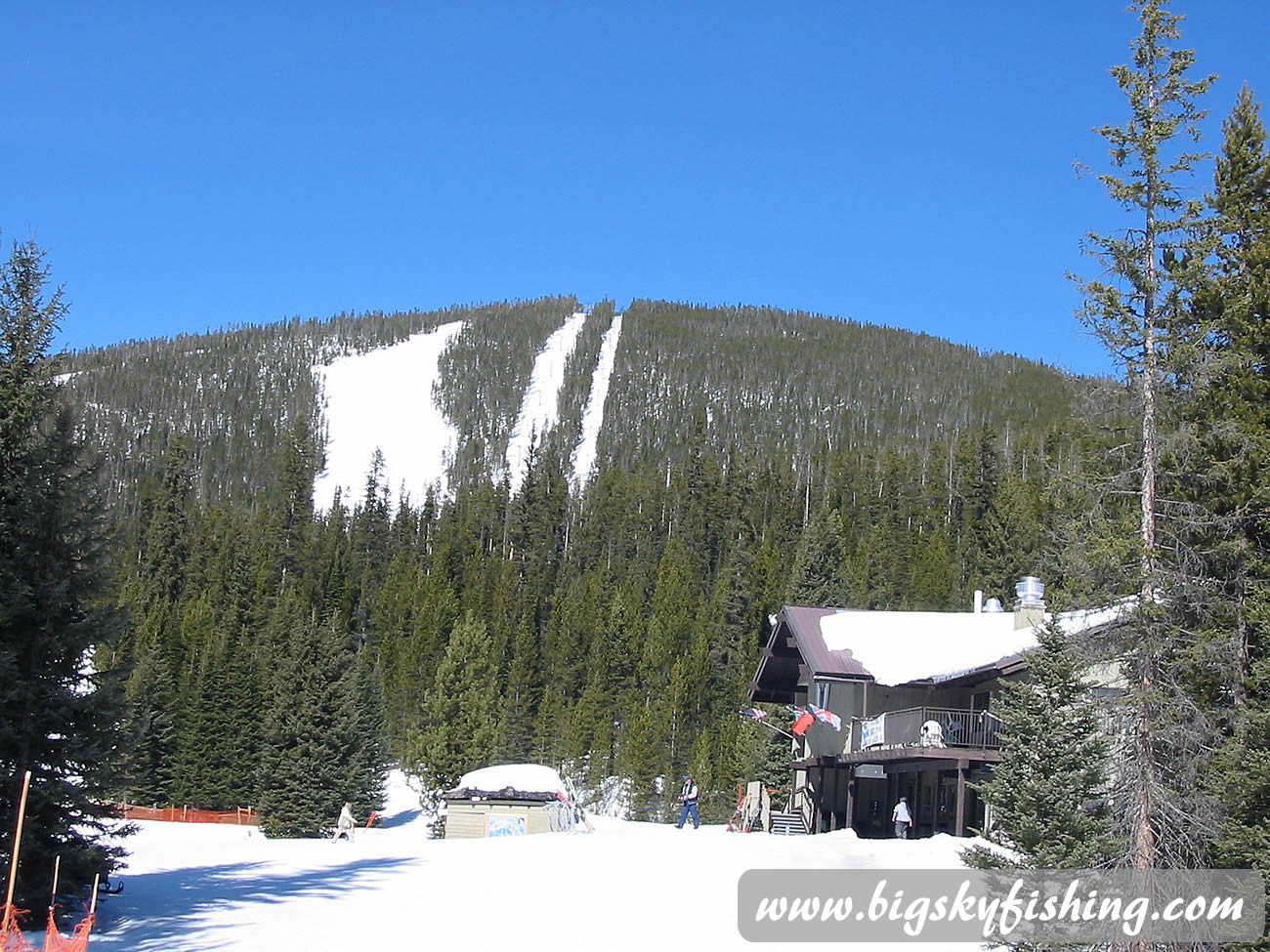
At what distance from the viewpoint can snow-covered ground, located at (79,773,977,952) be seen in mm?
14559

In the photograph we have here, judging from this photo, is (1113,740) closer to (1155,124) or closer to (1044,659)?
(1044,659)

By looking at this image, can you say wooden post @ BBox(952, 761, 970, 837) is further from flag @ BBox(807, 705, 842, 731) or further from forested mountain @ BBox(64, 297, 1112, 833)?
forested mountain @ BBox(64, 297, 1112, 833)

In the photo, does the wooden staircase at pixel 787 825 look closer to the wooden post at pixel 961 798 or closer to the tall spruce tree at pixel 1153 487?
the wooden post at pixel 961 798

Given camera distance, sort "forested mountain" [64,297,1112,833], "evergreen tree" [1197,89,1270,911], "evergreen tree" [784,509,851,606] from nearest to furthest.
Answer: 1. "evergreen tree" [1197,89,1270,911]
2. "forested mountain" [64,297,1112,833]
3. "evergreen tree" [784,509,851,606]

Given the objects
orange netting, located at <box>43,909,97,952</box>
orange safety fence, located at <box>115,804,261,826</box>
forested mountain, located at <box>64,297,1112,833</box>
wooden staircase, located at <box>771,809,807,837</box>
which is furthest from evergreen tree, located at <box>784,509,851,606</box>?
orange netting, located at <box>43,909,97,952</box>

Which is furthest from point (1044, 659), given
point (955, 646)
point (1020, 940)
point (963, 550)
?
point (963, 550)

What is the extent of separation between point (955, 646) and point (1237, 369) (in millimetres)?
16764

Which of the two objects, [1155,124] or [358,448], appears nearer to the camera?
[1155,124]

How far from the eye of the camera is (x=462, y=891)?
18547 millimetres

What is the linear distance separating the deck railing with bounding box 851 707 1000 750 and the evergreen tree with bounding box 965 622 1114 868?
10778mm

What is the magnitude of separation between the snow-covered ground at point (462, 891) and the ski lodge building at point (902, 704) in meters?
4.17

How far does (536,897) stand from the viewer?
18.2 metres

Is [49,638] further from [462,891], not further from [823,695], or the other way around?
[823,695]

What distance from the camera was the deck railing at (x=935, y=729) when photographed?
2878cm
